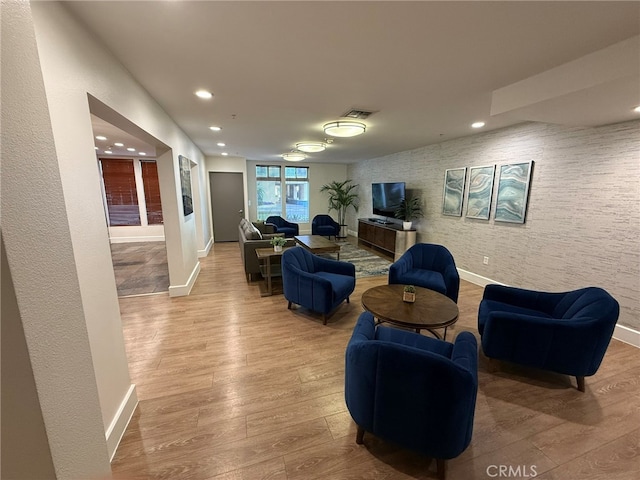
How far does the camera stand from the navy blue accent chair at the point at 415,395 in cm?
125

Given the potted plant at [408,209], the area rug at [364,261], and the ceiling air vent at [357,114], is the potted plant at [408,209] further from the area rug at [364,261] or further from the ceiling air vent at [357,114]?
the ceiling air vent at [357,114]

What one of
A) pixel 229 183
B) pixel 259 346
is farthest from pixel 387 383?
pixel 229 183

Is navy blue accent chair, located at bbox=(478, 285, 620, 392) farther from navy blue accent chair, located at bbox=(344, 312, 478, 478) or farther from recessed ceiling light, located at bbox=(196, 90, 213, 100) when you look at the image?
recessed ceiling light, located at bbox=(196, 90, 213, 100)

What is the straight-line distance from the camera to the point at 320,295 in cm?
296

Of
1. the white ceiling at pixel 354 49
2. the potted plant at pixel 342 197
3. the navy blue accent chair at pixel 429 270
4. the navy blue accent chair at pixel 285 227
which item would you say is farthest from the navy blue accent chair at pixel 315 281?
the potted plant at pixel 342 197

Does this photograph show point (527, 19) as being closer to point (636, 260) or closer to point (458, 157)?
point (636, 260)

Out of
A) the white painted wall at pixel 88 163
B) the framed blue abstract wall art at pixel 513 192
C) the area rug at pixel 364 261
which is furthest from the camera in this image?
the area rug at pixel 364 261

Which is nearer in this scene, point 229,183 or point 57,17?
point 57,17

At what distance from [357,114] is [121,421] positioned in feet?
11.7

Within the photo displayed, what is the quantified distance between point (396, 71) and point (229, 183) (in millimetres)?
6403

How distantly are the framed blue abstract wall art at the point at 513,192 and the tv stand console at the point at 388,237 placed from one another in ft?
6.08

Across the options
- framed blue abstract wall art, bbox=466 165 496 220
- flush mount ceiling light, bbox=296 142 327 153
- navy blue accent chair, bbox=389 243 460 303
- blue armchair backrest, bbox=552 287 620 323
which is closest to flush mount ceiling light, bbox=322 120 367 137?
flush mount ceiling light, bbox=296 142 327 153

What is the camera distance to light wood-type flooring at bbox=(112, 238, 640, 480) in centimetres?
147

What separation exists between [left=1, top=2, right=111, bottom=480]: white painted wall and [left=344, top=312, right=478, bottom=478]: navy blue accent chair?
3.95 feet
